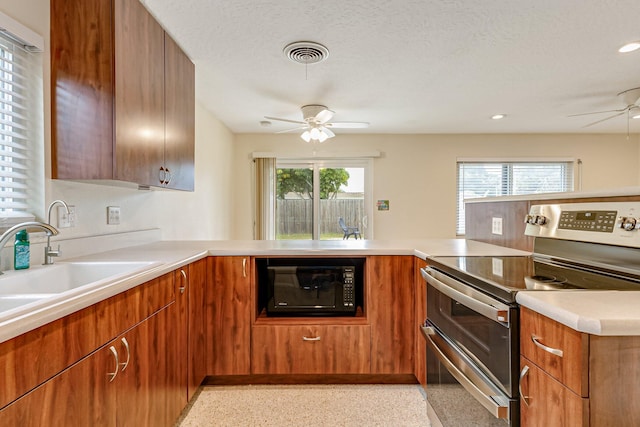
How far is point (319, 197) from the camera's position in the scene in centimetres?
500

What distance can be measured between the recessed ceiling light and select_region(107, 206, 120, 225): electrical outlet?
11.8 ft

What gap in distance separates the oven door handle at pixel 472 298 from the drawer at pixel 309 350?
0.79m

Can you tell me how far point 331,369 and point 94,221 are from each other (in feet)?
5.38

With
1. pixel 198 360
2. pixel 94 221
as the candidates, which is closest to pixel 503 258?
pixel 198 360

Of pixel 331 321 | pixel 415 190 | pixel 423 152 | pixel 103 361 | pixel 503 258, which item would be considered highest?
pixel 423 152

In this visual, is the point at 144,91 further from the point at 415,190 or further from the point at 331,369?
the point at 415,190

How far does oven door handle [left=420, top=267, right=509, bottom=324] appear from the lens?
1.00 metres

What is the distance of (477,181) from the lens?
498cm

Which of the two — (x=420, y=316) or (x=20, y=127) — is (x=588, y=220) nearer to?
(x=420, y=316)

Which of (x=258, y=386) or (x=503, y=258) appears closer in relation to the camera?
(x=503, y=258)

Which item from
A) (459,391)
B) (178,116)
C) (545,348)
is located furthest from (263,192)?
(545,348)

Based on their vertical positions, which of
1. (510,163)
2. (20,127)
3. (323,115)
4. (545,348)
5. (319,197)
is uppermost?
(323,115)

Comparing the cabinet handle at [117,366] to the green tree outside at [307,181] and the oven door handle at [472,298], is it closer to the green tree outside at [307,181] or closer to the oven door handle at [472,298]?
the oven door handle at [472,298]

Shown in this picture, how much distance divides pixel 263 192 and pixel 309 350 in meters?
3.16
